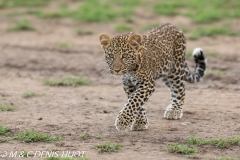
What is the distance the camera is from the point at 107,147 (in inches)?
360

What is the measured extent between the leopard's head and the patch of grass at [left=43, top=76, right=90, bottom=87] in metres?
4.31

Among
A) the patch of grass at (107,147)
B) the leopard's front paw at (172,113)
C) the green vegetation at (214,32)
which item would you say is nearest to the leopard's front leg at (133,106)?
the patch of grass at (107,147)

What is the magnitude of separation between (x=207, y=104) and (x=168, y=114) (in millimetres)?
1299

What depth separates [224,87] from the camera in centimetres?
1380

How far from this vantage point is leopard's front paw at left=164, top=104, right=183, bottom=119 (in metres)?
11.5

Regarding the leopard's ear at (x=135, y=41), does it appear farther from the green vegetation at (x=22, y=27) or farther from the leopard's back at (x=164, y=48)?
the green vegetation at (x=22, y=27)

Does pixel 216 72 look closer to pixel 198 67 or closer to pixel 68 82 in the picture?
pixel 198 67

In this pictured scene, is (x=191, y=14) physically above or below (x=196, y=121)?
above

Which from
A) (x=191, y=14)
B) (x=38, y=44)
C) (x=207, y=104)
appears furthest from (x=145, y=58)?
(x=191, y=14)

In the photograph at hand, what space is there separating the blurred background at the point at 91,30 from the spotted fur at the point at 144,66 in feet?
8.95

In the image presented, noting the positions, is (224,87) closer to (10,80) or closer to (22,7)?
(10,80)

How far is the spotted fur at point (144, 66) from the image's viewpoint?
999 centimetres

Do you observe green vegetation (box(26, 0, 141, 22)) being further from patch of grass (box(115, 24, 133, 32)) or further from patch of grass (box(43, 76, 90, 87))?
patch of grass (box(43, 76, 90, 87))

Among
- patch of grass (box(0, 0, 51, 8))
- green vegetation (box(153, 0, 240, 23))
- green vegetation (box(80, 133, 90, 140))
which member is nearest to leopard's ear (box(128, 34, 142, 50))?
green vegetation (box(80, 133, 90, 140))
